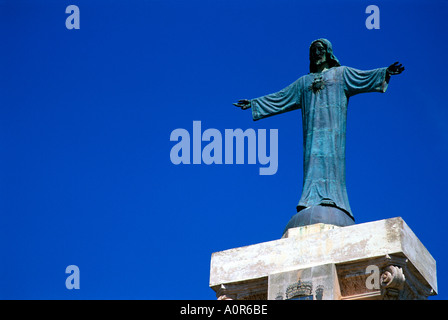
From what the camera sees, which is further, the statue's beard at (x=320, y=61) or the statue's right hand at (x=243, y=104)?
the statue's right hand at (x=243, y=104)

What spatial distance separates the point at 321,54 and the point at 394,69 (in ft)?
5.76

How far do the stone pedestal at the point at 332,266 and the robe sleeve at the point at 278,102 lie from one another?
3235 millimetres

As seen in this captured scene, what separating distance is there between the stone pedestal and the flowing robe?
115cm

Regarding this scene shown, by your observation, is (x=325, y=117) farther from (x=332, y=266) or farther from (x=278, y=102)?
(x=332, y=266)

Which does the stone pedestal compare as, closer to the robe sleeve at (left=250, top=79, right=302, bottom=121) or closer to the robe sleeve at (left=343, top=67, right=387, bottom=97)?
the robe sleeve at (left=343, top=67, right=387, bottom=97)

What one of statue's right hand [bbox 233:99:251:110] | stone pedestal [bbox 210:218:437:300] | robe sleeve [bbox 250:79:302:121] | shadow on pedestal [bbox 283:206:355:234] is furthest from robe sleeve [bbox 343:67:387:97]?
stone pedestal [bbox 210:218:437:300]

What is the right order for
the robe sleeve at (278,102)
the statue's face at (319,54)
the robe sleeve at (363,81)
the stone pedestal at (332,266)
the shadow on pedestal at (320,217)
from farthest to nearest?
the robe sleeve at (278,102) → the statue's face at (319,54) → the robe sleeve at (363,81) → the shadow on pedestal at (320,217) → the stone pedestal at (332,266)

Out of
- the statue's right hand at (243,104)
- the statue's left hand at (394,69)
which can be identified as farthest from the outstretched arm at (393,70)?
the statue's right hand at (243,104)

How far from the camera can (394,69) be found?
20922mm

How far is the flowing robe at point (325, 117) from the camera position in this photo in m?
20.8

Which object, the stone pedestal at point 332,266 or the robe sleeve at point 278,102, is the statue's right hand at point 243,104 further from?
the stone pedestal at point 332,266
